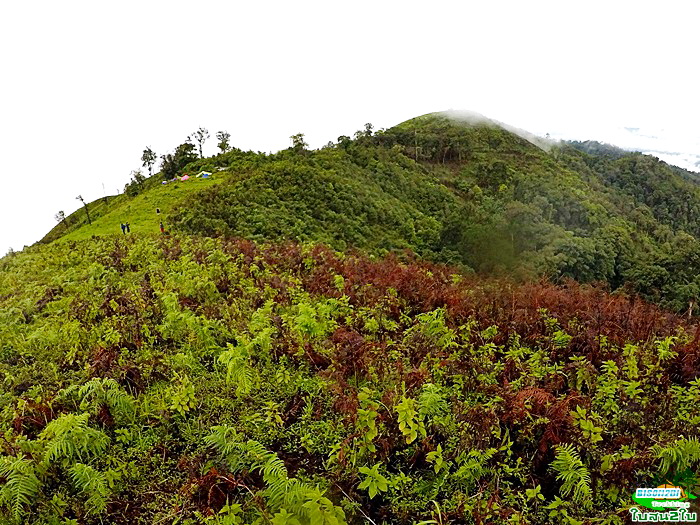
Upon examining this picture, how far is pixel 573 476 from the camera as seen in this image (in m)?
3.83

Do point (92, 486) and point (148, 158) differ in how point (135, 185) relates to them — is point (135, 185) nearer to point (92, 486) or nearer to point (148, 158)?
point (148, 158)

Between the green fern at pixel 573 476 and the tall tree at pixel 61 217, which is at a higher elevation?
the tall tree at pixel 61 217

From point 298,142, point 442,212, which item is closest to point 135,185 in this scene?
point 298,142

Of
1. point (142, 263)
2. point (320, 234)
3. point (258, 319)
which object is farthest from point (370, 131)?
point (258, 319)

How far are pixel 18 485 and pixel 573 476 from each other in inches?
189

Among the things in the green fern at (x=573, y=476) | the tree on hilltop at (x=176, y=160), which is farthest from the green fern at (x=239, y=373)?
the tree on hilltop at (x=176, y=160)

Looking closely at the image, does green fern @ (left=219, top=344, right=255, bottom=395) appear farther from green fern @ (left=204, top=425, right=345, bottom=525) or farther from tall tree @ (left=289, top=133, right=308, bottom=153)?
tall tree @ (left=289, top=133, right=308, bottom=153)

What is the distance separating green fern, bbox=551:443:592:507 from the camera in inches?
149

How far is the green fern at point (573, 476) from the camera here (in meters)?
3.79

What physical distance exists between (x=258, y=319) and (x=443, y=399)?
336cm

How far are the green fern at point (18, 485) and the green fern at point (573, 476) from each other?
15.1ft

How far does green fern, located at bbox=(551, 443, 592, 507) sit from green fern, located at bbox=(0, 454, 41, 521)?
461 cm

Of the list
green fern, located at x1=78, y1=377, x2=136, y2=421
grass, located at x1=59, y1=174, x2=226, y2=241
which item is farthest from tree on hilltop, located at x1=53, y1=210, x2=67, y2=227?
green fern, located at x1=78, y1=377, x2=136, y2=421

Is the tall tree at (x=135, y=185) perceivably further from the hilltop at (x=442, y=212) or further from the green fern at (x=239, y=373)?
the green fern at (x=239, y=373)
